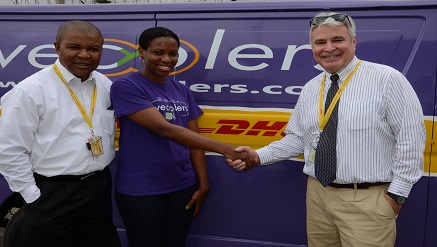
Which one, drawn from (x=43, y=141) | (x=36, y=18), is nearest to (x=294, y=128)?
(x=43, y=141)

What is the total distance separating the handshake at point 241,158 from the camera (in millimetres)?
2359

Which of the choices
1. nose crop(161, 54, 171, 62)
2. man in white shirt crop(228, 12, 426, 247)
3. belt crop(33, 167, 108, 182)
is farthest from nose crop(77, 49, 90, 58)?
man in white shirt crop(228, 12, 426, 247)

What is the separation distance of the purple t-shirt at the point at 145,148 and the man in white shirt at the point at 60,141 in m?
0.11

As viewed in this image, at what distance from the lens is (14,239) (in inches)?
111

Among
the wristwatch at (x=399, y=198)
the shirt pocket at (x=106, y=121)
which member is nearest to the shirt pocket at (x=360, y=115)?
the wristwatch at (x=399, y=198)

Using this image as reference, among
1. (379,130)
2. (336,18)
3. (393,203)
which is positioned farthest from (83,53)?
(393,203)

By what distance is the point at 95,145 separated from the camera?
215 centimetres

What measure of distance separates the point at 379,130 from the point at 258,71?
0.86 m

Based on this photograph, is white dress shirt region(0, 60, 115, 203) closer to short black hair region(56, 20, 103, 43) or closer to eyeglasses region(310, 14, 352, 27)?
short black hair region(56, 20, 103, 43)

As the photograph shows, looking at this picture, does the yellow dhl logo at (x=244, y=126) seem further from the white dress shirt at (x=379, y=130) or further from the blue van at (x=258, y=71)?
the white dress shirt at (x=379, y=130)

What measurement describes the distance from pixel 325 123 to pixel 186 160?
829 millimetres

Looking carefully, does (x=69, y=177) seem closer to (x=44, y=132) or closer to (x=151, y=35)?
(x=44, y=132)

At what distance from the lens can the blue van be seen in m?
2.37

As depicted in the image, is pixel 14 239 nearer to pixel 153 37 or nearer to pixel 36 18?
pixel 36 18
